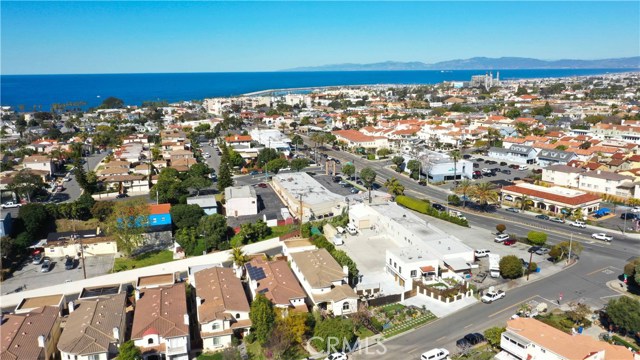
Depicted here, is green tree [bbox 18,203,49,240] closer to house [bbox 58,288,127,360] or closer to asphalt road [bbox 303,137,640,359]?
house [bbox 58,288,127,360]

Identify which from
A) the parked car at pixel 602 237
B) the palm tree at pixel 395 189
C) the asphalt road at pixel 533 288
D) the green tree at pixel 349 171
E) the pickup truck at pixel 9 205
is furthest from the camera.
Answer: the green tree at pixel 349 171

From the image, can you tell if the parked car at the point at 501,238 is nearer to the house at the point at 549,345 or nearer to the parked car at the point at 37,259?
the house at the point at 549,345

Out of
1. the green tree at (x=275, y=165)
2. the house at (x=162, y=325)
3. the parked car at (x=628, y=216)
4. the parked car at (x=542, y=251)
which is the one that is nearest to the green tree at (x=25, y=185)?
the green tree at (x=275, y=165)

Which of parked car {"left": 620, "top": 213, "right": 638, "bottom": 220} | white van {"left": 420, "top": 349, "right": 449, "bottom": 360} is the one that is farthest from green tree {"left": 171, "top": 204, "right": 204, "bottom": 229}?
parked car {"left": 620, "top": 213, "right": 638, "bottom": 220}

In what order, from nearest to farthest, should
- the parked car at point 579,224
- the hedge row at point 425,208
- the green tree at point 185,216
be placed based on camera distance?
the green tree at point 185,216
the parked car at point 579,224
the hedge row at point 425,208

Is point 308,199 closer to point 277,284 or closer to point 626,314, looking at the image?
point 277,284

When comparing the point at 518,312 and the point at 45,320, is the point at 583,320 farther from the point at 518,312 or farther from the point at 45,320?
the point at 45,320
